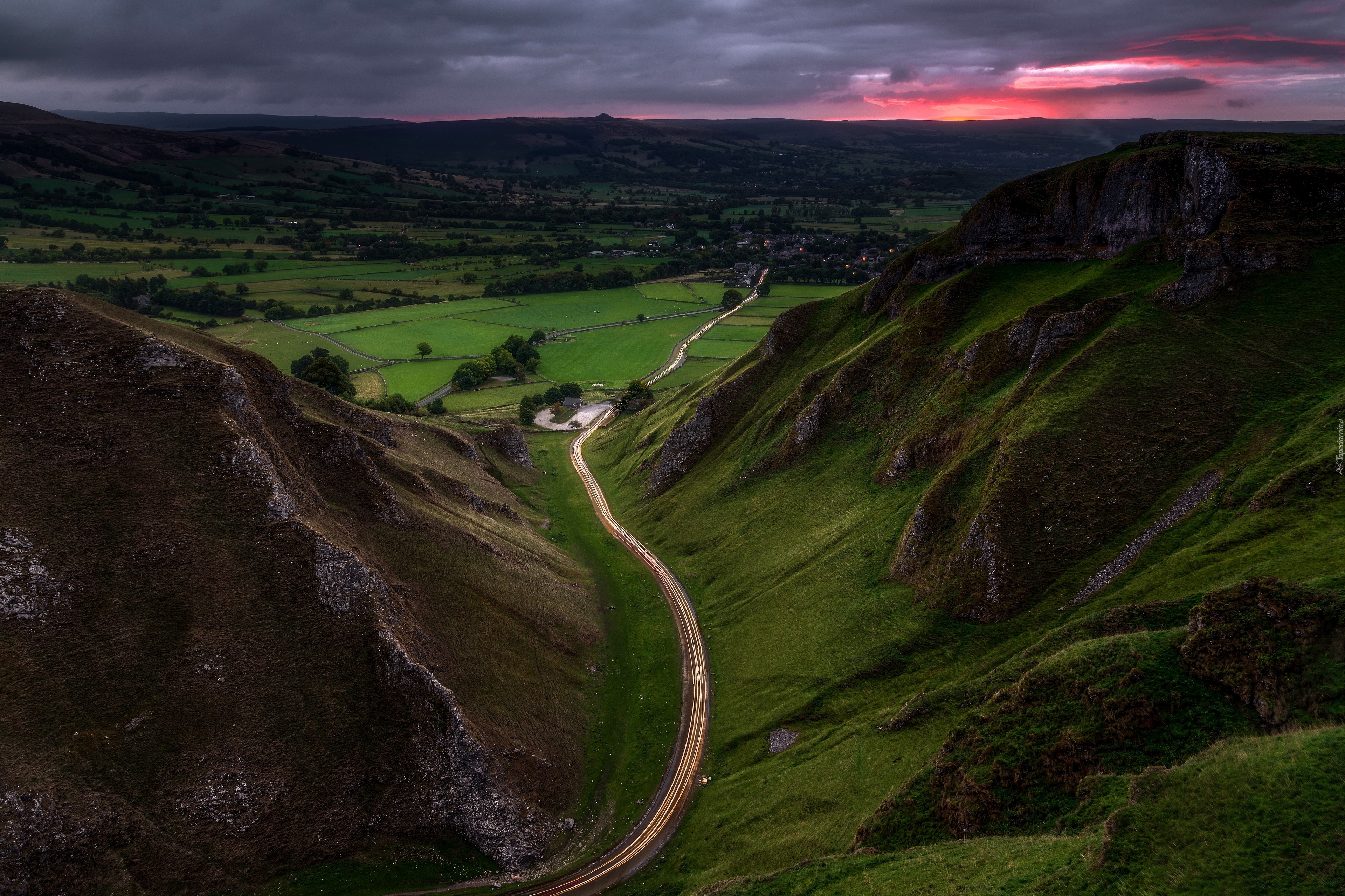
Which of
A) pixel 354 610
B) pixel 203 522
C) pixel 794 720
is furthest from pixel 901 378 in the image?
pixel 203 522

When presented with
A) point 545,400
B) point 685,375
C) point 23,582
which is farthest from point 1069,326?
point 545,400

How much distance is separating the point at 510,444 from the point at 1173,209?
374 ft

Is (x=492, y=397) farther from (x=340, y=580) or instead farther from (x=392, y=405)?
(x=340, y=580)

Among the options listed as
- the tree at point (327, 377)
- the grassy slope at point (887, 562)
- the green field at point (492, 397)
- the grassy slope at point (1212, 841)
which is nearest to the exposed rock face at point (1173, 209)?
the grassy slope at point (887, 562)

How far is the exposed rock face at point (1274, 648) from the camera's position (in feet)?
110

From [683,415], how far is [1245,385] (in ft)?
278

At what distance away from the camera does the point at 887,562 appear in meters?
74.1

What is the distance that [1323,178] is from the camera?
73500 mm

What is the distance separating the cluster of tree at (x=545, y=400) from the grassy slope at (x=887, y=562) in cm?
8036

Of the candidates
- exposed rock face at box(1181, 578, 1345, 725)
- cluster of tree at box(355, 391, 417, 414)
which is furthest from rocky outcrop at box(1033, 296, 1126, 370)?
cluster of tree at box(355, 391, 417, 414)

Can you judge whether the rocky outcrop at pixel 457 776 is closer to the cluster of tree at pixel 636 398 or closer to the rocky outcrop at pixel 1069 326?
the rocky outcrop at pixel 1069 326

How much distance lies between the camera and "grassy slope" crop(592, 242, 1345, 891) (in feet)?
163

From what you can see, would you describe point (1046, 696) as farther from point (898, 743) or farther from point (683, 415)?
point (683, 415)

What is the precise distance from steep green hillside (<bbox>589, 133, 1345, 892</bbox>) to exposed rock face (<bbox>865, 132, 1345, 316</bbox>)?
330 mm
